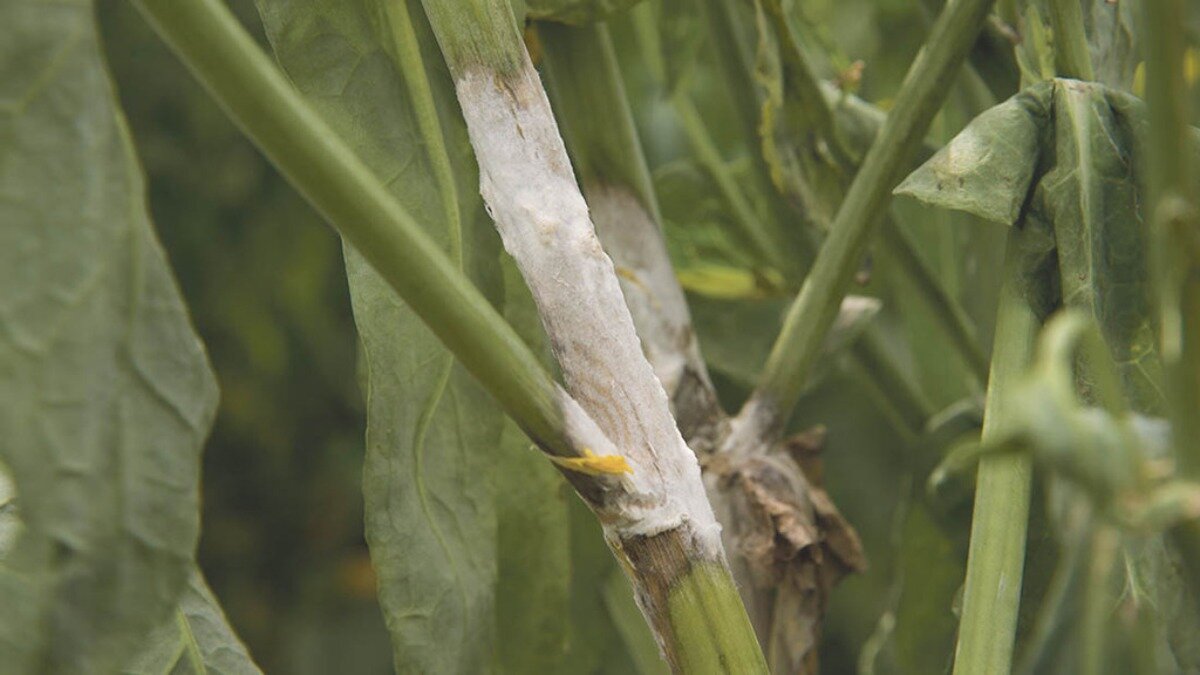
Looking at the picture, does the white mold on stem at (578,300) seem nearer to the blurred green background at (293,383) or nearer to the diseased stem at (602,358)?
the diseased stem at (602,358)

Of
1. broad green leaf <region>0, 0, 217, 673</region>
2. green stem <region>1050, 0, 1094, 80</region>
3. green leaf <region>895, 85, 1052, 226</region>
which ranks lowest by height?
green leaf <region>895, 85, 1052, 226</region>

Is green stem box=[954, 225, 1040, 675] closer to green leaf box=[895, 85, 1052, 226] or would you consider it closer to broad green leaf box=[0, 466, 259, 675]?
green leaf box=[895, 85, 1052, 226]

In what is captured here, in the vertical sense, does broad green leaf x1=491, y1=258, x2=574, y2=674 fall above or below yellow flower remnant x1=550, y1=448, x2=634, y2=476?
below

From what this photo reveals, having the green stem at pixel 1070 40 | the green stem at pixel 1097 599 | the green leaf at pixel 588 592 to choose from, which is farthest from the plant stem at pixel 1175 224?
the green leaf at pixel 588 592

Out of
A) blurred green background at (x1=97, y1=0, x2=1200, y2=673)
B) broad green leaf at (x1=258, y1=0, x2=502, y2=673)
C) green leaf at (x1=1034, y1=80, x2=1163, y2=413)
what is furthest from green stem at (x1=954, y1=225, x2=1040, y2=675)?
blurred green background at (x1=97, y1=0, x2=1200, y2=673)

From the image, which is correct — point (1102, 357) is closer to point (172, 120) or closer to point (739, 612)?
point (739, 612)
